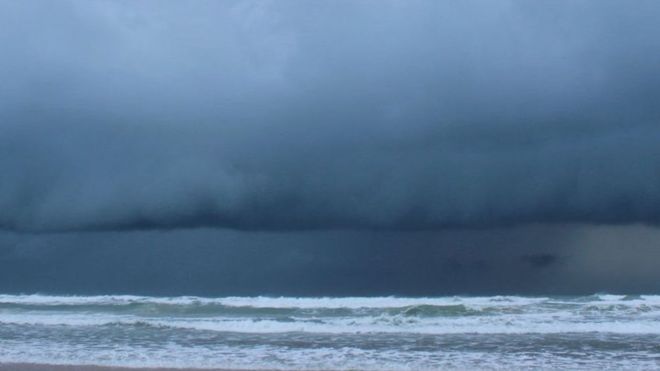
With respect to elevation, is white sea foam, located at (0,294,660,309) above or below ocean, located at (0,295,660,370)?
above

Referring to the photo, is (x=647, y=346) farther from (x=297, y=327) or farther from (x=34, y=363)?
(x=34, y=363)

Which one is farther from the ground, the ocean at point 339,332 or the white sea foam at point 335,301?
the white sea foam at point 335,301

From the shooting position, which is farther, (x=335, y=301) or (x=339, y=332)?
(x=335, y=301)

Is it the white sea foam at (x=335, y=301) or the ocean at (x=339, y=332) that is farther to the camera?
the white sea foam at (x=335, y=301)

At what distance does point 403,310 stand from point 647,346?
11278mm

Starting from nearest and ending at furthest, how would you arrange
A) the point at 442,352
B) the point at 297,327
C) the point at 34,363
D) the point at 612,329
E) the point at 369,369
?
the point at 369,369 < the point at 34,363 < the point at 442,352 < the point at 612,329 < the point at 297,327

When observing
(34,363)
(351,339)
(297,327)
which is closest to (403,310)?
(297,327)

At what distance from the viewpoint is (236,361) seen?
1841cm

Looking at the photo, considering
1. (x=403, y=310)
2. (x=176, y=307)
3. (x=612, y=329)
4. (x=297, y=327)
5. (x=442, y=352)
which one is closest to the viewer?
(x=442, y=352)

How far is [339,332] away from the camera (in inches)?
950

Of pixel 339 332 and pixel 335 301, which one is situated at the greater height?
pixel 335 301

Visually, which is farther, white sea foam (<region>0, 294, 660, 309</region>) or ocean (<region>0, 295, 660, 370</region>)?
white sea foam (<region>0, 294, 660, 309</region>)

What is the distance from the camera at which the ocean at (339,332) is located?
18.5m

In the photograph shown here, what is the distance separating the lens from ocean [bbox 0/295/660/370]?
1847 cm
